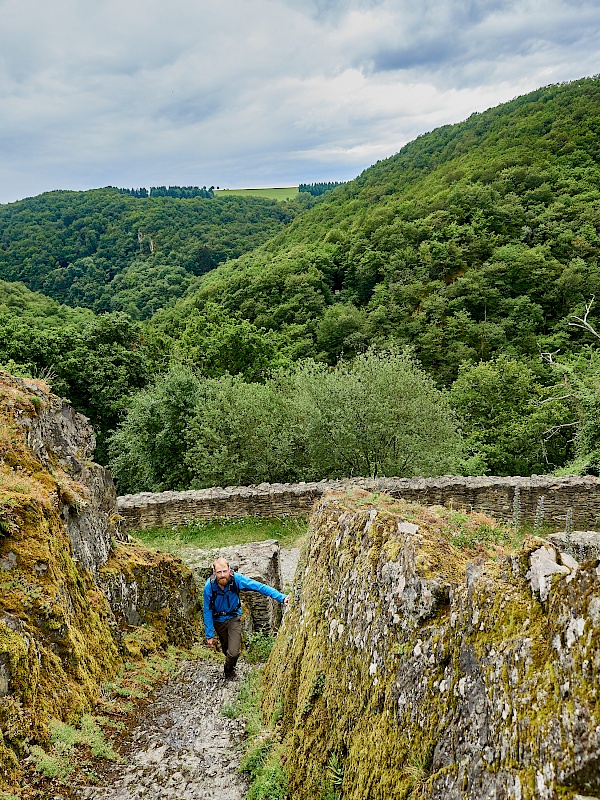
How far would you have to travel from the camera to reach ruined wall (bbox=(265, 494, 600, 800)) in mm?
1910

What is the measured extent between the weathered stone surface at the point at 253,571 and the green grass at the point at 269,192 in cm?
15541

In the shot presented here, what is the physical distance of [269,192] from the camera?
17412 centimetres

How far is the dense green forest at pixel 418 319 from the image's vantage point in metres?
18.0

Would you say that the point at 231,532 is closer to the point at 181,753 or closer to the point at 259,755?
the point at 181,753

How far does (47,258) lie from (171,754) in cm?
10623

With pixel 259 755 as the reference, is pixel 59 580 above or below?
above

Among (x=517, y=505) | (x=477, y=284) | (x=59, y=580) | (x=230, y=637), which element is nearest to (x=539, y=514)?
(x=517, y=505)

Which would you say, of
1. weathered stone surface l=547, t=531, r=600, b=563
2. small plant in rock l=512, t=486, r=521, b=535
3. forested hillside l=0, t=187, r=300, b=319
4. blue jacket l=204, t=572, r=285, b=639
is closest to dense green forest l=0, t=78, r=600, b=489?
forested hillside l=0, t=187, r=300, b=319

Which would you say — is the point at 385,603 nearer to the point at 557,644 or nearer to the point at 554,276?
the point at 557,644

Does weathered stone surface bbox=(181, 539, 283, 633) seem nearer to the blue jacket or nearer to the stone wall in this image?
the blue jacket

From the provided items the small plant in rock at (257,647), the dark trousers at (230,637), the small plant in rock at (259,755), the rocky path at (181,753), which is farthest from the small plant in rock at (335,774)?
the small plant in rock at (257,647)

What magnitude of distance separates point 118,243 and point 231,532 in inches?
4078

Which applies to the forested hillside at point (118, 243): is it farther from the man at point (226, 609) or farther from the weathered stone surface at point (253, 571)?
the man at point (226, 609)

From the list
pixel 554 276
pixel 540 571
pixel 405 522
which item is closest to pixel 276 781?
pixel 405 522
